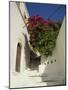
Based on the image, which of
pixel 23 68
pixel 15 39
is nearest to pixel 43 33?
pixel 15 39

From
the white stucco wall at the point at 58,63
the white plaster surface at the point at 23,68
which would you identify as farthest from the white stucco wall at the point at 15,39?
the white stucco wall at the point at 58,63

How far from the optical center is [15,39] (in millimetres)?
2619

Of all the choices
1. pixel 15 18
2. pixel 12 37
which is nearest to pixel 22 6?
pixel 15 18

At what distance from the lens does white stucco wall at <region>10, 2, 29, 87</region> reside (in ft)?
8.55

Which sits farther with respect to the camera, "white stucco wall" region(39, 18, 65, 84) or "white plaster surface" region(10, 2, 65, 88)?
"white stucco wall" region(39, 18, 65, 84)

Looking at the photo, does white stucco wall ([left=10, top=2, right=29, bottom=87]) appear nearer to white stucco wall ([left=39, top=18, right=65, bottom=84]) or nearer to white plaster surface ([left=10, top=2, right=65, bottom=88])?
white plaster surface ([left=10, top=2, right=65, bottom=88])

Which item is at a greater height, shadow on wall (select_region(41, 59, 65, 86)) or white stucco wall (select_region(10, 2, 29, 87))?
white stucco wall (select_region(10, 2, 29, 87))

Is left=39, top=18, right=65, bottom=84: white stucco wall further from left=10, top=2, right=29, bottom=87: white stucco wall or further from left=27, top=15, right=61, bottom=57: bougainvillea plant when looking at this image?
left=10, top=2, right=29, bottom=87: white stucco wall

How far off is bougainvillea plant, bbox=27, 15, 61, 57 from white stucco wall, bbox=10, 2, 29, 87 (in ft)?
0.30

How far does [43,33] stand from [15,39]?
331mm

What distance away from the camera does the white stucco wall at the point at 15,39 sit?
261 centimetres

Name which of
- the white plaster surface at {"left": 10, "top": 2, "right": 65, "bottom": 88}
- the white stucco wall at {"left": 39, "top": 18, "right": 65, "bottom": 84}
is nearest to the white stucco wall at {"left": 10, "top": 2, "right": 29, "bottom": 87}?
the white plaster surface at {"left": 10, "top": 2, "right": 65, "bottom": 88}

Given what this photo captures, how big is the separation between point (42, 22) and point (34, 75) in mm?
607

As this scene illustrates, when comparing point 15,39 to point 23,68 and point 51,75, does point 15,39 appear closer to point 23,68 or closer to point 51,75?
point 23,68
